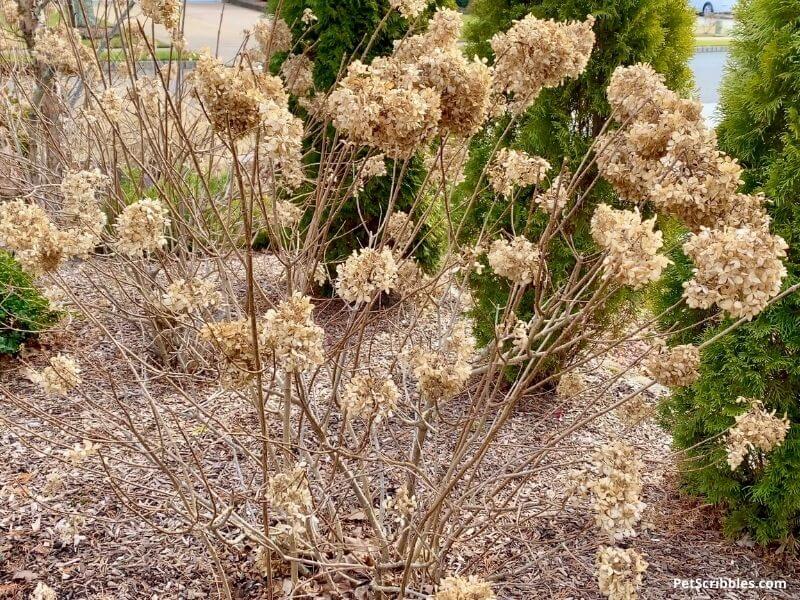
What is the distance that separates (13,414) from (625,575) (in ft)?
11.4

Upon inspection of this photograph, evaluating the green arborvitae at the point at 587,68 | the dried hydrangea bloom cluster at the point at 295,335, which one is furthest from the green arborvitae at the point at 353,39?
the dried hydrangea bloom cluster at the point at 295,335

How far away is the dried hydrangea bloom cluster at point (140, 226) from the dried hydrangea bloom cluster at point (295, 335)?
65 cm

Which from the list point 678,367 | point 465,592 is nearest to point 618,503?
point 465,592

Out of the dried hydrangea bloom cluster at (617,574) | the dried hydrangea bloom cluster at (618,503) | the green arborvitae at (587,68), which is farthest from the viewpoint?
the green arborvitae at (587,68)

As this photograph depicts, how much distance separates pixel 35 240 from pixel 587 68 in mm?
3016

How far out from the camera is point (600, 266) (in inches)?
64.0

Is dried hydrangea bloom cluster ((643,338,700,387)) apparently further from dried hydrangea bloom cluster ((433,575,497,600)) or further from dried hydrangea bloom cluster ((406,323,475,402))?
dried hydrangea bloom cluster ((433,575,497,600))

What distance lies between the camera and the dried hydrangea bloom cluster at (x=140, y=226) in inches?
77.1

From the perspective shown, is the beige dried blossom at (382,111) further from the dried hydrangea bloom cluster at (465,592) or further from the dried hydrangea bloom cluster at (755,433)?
the dried hydrangea bloom cluster at (755,433)

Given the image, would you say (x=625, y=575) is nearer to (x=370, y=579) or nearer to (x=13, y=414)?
(x=370, y=579)

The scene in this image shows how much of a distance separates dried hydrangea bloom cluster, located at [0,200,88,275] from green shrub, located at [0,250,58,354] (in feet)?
8.12

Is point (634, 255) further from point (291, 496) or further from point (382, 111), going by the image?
point (291, 496)

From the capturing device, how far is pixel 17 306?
4.34 metres

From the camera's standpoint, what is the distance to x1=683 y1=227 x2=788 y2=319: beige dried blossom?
1391 mm
